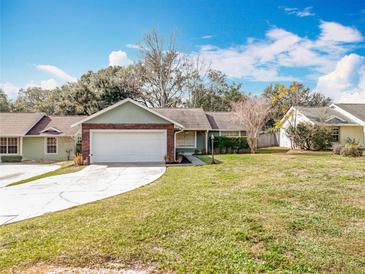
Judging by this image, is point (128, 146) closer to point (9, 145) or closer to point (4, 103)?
point (9, 145)

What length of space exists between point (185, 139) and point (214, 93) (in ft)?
63.3

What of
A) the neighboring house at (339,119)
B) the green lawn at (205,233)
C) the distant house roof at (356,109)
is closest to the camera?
the green lawn at (205,233)

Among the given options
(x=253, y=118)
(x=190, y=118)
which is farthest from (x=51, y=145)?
(x=253, y=118)

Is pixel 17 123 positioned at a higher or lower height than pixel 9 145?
higher

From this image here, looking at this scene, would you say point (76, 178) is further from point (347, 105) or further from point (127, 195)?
point (347, 105)

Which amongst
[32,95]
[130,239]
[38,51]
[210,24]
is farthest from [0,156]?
[32,95]

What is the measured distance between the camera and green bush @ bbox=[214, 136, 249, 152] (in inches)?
933

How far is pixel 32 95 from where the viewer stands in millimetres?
53938

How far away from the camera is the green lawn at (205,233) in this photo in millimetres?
3916

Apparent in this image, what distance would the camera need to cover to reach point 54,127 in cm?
2169

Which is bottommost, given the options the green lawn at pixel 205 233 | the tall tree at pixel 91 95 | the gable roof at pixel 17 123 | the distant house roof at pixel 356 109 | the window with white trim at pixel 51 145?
the green lawn at pixel 205 233

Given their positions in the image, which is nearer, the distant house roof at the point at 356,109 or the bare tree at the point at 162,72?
the distant house roof at the point at 356,109

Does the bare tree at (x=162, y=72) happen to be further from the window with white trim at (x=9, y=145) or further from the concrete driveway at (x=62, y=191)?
the concrete driveway at (x=62, y=191)

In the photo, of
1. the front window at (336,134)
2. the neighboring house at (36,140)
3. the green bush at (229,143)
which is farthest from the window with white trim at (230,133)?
the neighboring house at (36,140)
